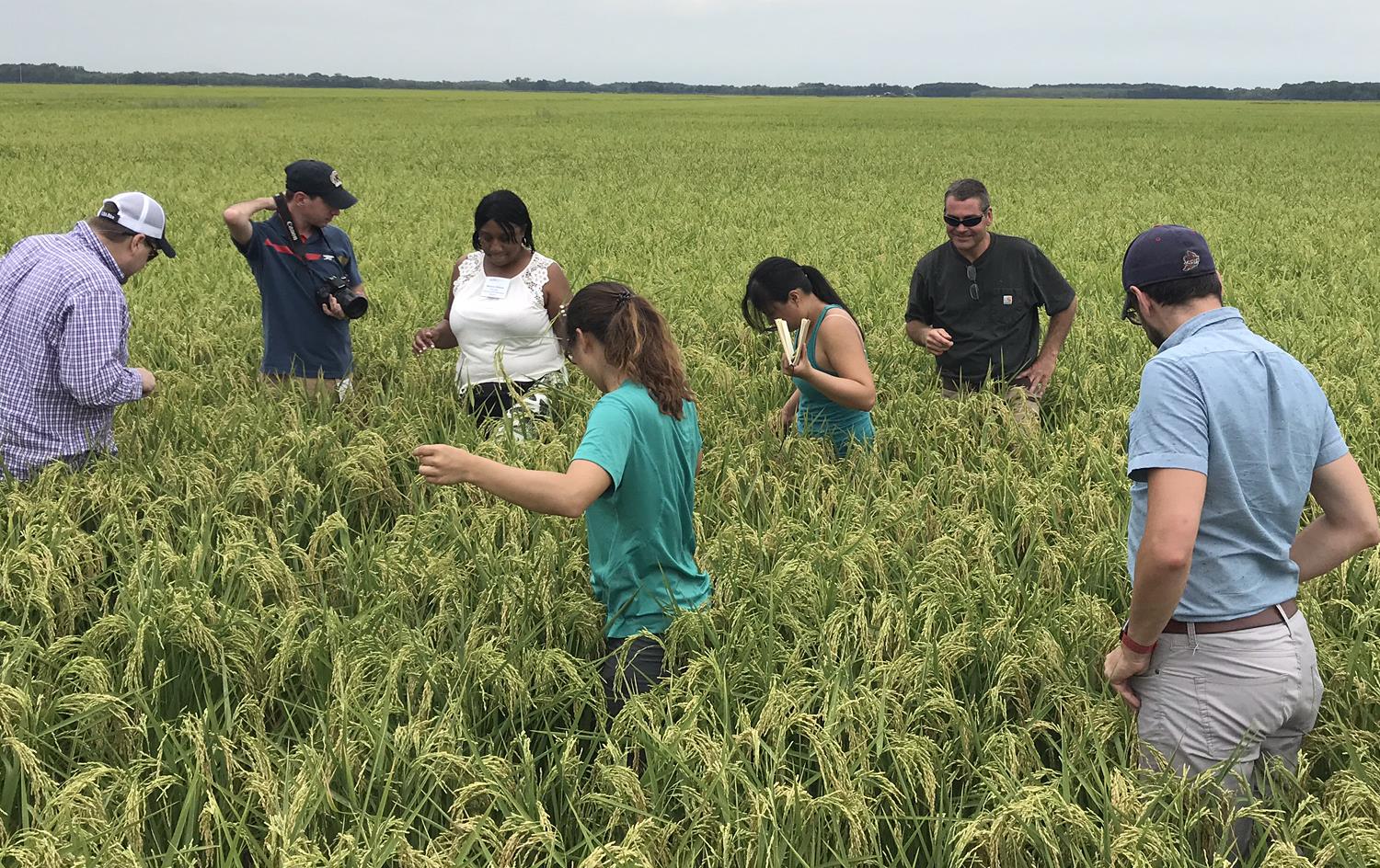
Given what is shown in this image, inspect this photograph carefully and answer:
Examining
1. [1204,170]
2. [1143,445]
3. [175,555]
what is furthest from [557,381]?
[1204,170]

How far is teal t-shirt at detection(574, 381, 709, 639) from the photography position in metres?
2.57

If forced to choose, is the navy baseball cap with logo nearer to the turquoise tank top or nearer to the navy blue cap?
the turquoise tank top

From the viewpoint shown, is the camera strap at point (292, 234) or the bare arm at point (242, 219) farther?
the camera strap at point (292, 234)

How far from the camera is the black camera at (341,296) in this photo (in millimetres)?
5211

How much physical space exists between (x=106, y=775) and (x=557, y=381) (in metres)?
3.05

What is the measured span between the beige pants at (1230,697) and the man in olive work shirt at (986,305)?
2.90 meters

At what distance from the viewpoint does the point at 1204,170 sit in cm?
2419

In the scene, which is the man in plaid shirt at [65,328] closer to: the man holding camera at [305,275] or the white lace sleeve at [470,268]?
the man holding camera at [305,275]

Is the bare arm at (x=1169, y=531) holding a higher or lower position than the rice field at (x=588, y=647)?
higher

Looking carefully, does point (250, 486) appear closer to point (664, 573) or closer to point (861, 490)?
point (664, 573)

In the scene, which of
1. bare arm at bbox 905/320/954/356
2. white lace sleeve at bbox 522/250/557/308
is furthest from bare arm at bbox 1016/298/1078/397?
white lace sleeve at bbox 522/250/557/308

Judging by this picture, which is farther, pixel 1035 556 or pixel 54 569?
pixel 1035 556

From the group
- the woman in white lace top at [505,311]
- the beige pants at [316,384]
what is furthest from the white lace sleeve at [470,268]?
the beige pants at [316,384]

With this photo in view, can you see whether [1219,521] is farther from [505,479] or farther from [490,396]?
[490,396]
